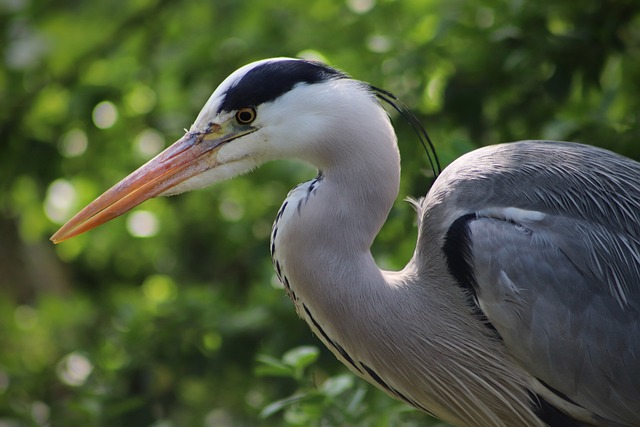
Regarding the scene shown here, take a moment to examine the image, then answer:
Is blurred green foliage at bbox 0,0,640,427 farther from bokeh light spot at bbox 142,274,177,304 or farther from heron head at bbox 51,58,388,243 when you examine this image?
A: heron head at bbox 51,58,388,243

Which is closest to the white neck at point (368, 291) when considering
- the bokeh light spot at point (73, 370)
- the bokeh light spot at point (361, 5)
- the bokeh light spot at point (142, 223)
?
Answer: the bokeh light spot at point (73, 370)

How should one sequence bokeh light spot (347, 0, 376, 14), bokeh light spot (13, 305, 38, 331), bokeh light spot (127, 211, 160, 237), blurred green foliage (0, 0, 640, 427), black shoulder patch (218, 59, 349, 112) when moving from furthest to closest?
1. bokeh light spot (13, 305, 38, 331)
2. bokeh light spot (127, 211, 160, 237)
3. bokeh light spot (347, 0, 376, 14)
4. blurred green foliage (0, 0, 640, 427)
5. black shoulder patch (218, 59, 349, 112)

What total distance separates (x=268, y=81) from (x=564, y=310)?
98 centimetres

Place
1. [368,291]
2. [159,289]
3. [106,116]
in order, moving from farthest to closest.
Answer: [159,289] → [106,116] → [368,291]

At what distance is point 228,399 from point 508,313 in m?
2.45

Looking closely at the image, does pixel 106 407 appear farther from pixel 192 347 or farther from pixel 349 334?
pixel 349 334

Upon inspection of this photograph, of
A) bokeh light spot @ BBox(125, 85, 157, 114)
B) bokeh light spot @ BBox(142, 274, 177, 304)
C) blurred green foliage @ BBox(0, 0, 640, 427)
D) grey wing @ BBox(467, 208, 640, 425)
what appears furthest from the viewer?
bokeh light spot @ BBox(125, 85, 157, 114)

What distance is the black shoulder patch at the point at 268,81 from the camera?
2.47m

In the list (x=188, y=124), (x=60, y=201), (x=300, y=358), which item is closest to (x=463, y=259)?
(x=300, y=358)

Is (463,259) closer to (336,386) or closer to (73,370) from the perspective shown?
(336,386)

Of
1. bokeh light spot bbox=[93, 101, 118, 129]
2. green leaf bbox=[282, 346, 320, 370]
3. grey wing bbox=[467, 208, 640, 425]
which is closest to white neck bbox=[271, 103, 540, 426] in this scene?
grey wing bbox=[467, 208, 640, 425]

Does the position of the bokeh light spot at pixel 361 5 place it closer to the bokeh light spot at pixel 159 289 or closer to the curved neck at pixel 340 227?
the bokeh light spot at pixel 159 289

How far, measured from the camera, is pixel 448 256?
2.47m

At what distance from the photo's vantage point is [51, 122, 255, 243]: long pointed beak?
8.39 ft
